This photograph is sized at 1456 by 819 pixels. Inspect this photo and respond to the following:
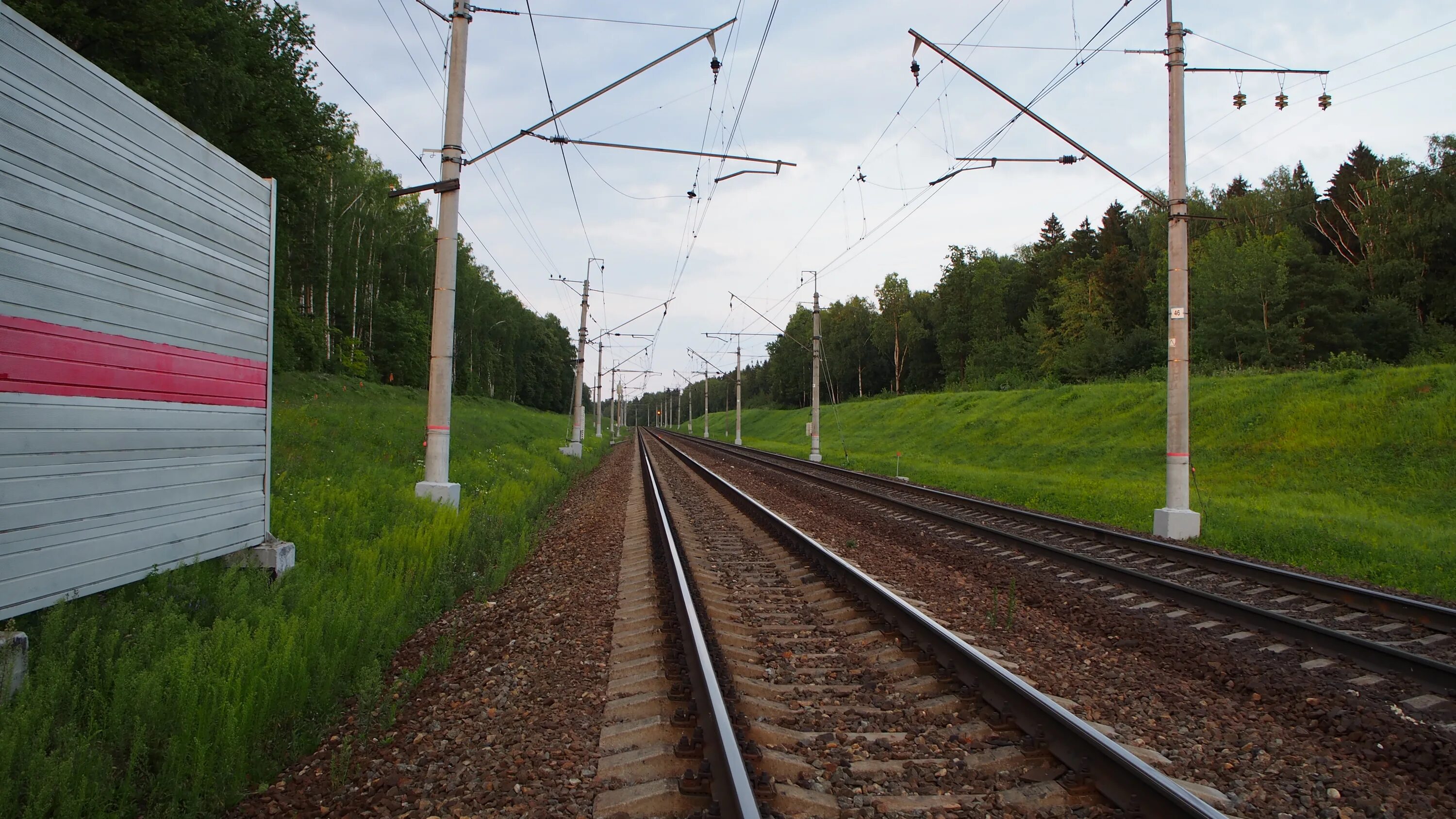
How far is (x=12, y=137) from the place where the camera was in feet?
15.1

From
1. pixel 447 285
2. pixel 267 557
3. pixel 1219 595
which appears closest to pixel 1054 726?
pixel 1219 595

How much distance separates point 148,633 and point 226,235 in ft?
12.5

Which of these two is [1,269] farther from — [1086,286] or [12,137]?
[1086,286]

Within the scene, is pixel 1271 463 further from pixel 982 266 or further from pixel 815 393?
pixel 982 266

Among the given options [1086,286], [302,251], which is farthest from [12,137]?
[1086,286]

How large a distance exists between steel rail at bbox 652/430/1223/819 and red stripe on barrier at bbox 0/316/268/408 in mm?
6096

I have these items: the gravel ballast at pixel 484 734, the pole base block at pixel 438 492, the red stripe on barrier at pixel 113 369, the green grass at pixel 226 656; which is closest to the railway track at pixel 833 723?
the gravel ballast at pixel 484 734

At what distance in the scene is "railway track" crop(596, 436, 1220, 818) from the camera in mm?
3443

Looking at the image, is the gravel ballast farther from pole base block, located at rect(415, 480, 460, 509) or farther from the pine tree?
the pine tree

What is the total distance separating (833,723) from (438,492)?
899 cm

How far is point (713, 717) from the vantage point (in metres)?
4.00

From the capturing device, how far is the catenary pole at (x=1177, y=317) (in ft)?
39.4

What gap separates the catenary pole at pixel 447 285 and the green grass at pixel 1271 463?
39.2 feet

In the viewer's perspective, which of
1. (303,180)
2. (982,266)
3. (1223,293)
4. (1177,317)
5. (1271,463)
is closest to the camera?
(1177,317)
